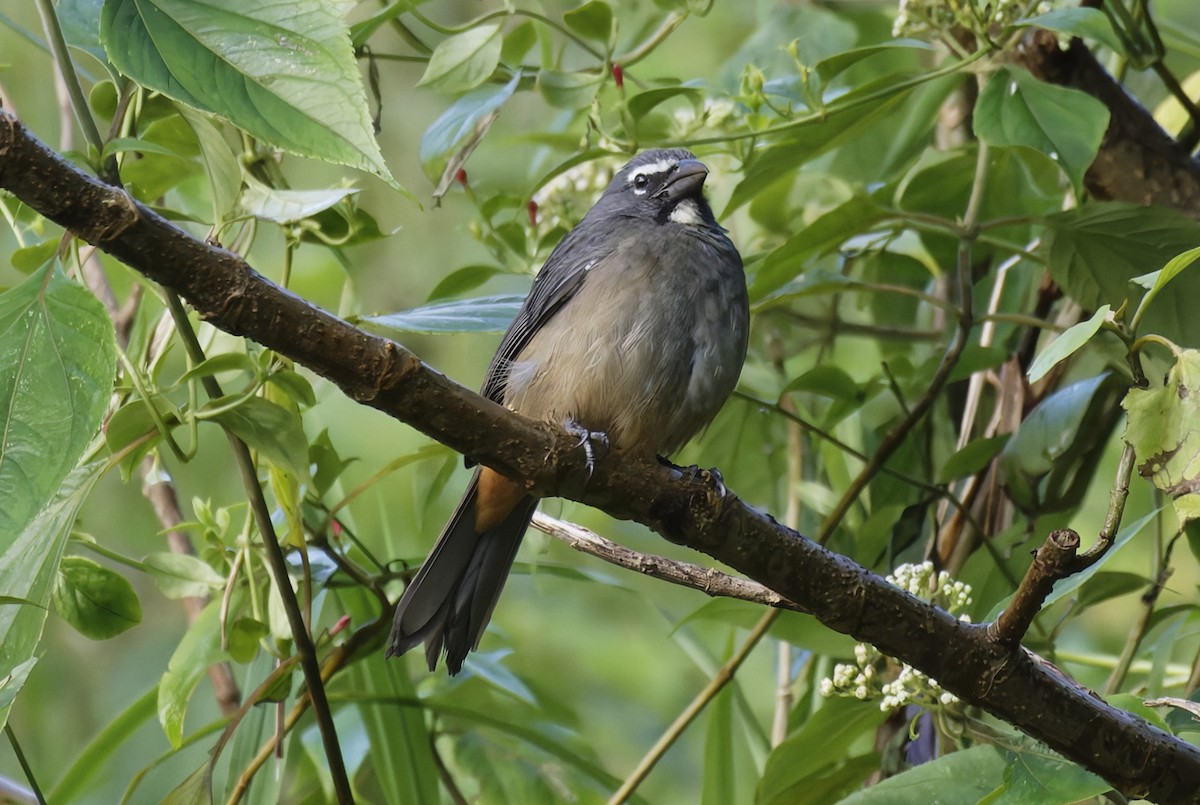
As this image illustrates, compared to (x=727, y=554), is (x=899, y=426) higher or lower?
higher

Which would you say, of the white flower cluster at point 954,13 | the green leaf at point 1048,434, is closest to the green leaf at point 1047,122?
the white flower cluster at point 954,13

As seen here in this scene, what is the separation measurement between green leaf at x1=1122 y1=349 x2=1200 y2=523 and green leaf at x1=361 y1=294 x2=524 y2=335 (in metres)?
1.15

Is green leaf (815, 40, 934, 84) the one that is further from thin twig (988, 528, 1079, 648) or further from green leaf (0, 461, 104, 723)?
green leaf (0, 461, 104, 723)

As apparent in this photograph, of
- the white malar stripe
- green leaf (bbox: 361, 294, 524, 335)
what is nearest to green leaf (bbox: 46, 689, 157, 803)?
green leaf (bbox: 361, 294, 524, 335)

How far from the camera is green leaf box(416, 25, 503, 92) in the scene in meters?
2.90

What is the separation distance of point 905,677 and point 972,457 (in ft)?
2.76

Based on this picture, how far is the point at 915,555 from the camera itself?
3305mm

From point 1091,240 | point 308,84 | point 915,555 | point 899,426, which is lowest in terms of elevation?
point 308,84

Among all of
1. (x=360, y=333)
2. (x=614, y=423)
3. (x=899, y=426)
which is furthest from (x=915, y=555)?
(x=360, y=333)

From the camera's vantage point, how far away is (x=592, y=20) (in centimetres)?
295

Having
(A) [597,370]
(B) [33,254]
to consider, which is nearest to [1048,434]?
(A) [597,370]

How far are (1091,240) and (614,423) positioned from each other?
1.20 meters

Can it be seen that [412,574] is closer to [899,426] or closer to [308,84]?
[899,426]

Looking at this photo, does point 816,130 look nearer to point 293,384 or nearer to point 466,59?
point 466,59
